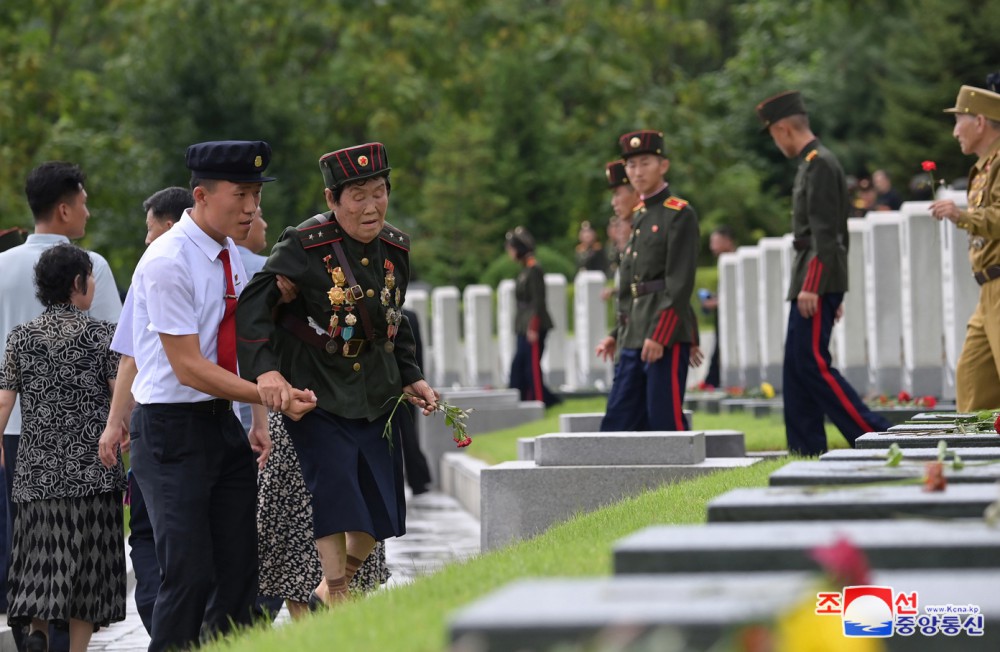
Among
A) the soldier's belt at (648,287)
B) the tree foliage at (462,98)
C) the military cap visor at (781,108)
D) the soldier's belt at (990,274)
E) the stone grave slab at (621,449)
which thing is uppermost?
the tree foliage at (462,98)

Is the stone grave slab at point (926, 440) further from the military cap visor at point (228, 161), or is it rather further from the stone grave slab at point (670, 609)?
the stone grave slab at point (670, 609)

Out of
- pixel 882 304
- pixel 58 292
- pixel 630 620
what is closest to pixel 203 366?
pixel 58 292

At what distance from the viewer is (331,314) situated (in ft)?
25.7

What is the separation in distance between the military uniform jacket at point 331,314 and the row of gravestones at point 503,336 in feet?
63.8

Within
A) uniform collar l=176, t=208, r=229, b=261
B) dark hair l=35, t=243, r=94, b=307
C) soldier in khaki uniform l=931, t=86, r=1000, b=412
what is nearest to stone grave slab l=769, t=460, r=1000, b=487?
uniform collar l=176, t=208, r=229, b=261

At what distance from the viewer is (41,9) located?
1519 inches

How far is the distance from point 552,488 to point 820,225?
8.01 ft

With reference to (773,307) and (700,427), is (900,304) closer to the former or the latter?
(700,427)

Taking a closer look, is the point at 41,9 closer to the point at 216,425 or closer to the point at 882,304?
the point at 882,304

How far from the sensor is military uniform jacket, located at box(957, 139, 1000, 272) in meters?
10.1

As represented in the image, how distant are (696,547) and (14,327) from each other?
4.96m

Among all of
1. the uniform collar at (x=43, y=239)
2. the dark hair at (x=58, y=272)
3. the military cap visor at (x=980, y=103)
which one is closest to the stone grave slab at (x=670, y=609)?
the dark hair at (x=58, y=272)

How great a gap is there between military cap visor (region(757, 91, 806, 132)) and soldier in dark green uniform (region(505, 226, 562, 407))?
12.2 metres

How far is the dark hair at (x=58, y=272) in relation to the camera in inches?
338
